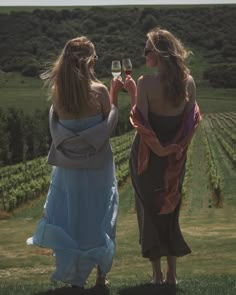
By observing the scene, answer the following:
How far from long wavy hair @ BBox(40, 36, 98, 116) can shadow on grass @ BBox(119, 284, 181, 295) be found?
1.46 m

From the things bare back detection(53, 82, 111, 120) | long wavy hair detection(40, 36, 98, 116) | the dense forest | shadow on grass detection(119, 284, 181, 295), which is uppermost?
long wavy hair detection(40, 36, 98, 116)

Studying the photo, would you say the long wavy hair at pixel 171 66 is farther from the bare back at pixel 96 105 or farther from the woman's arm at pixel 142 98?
the bare back at pixel 96 105

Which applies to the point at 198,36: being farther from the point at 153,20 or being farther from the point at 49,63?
the point at 49,63

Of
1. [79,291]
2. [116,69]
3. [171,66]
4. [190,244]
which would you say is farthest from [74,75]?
[190,244]

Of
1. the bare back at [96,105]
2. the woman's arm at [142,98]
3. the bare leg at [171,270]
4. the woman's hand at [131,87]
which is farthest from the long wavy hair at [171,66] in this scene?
the bare leg at [171,270]

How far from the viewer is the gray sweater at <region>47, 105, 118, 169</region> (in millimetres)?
4688

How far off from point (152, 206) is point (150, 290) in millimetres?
652

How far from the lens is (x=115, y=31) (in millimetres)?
101938

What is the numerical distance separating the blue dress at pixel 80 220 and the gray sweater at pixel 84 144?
0.06 metres

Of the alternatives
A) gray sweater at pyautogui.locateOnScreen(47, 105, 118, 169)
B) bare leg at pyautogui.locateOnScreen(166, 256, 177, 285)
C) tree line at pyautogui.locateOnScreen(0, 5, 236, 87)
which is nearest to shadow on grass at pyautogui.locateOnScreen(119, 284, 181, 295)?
bare leg at pyautogui.locateOnScreen(166, 256, 177, 285)

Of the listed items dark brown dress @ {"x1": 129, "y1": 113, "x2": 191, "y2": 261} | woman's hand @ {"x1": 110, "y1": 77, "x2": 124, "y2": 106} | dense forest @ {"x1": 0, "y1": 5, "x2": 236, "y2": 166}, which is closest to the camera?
dark brown dress @ {"x1": 129, "y1": 113, "x2": 191, "y2": 261}

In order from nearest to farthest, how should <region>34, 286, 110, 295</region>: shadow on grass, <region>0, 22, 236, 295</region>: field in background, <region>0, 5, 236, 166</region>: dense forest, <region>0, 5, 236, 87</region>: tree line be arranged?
<region>34, 286, 110, 295</region>: shadow on grass
<region>0, 22, 236, 295</region>: field in background
<region>0, 5, 236, 166</region>: dense forest
<region>0, 5, 236, 87</region>: tree line

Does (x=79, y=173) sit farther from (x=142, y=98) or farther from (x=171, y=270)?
(x=171, y=270)

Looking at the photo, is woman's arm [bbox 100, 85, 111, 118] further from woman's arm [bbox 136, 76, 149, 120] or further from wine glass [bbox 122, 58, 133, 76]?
wine glass [bbox 122, 58, 133, 76]
